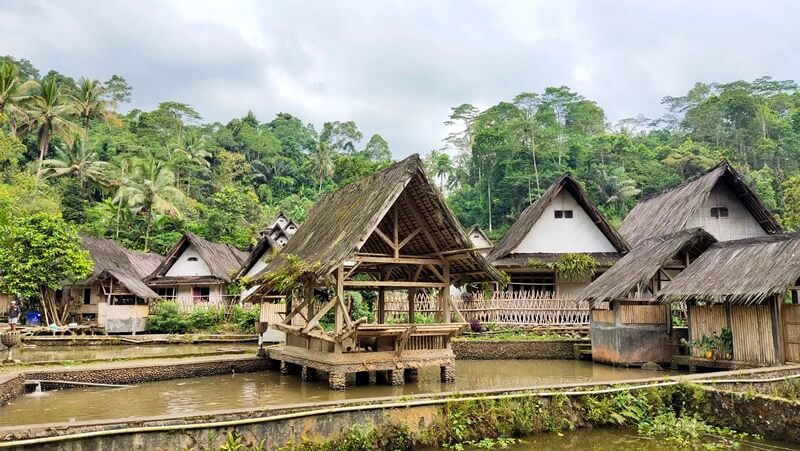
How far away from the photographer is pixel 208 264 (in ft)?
104

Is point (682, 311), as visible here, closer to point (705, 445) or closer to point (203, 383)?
point (705, 445)

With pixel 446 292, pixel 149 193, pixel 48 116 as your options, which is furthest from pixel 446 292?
pixel 48 116

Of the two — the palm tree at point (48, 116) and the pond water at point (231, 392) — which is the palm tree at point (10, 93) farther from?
the pond water at point (231, 392)

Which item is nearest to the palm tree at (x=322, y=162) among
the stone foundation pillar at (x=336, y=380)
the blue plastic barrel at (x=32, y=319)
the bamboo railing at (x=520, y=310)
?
the blue plastic barrel at (x=32, y=319)

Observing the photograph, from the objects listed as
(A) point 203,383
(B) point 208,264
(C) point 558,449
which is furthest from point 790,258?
(B) point 208,264

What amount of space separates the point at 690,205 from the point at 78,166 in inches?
1731

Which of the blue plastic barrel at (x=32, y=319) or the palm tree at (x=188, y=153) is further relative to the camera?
the palm tree at (x=188, y=153)

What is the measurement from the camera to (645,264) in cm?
1577

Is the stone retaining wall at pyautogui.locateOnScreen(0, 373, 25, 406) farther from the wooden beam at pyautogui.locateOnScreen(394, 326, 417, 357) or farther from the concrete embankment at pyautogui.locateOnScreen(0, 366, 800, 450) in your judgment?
the wooden beam at pyautogui.locateOnScreen(394, 326, 417, 357)

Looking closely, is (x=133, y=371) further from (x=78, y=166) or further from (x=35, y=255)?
(x=78, y=166)

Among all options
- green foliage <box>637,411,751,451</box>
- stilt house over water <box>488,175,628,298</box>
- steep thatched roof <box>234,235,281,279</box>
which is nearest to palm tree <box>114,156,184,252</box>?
steep thatched roof <box>234,235,281,279</box>

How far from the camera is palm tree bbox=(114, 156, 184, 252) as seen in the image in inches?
1700

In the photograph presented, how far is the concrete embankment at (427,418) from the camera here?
6910 mm

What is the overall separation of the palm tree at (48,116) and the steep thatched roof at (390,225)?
3598 cm
